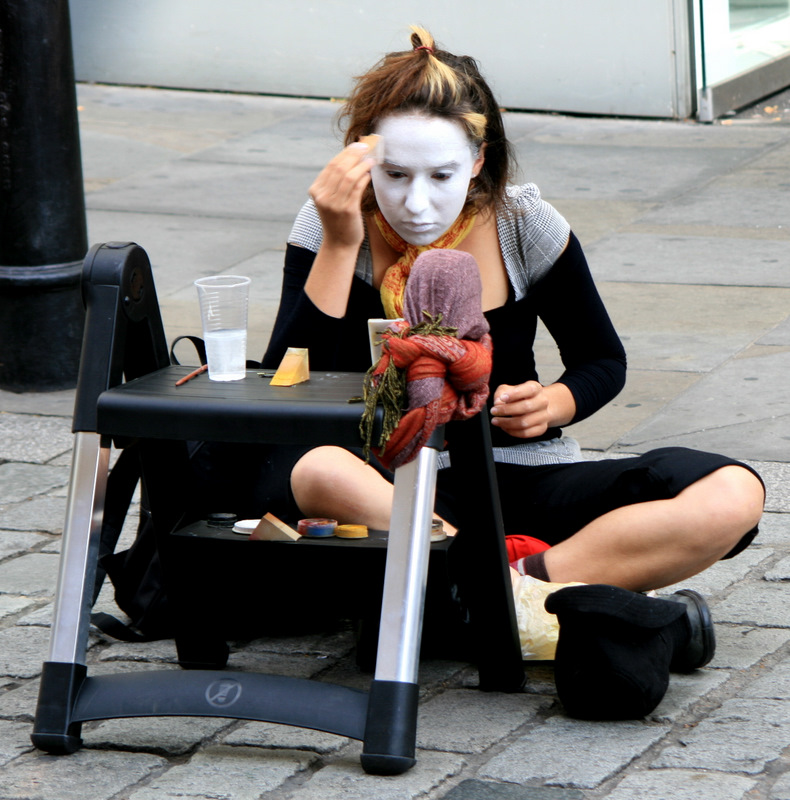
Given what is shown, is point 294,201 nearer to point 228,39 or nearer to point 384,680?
point 228,39

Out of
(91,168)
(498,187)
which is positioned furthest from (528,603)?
(91,168)

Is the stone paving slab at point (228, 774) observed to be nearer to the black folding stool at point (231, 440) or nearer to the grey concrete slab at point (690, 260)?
the black folding stool at point (231, 440)

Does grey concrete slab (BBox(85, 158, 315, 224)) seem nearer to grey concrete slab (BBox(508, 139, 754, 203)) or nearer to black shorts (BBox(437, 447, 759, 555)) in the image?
grey concrete slab (BBox(508, 139, 754, 203))

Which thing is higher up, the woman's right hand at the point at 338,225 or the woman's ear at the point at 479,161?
the woman's ear at the point at 479,161

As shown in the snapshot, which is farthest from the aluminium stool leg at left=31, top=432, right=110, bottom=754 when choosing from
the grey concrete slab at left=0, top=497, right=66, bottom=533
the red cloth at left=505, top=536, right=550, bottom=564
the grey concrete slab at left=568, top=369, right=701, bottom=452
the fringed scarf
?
the grey concrete slab at left=568, top=369, right=701, bottom=452

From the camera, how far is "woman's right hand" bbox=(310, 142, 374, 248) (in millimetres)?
2691

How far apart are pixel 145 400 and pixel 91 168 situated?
22.5 ft

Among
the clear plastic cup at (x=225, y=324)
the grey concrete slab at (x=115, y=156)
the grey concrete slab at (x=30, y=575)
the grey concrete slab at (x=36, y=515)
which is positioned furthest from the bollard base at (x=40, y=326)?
the grey concrete slab at (x=115, y=156)

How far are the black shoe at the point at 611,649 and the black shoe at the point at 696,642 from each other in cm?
Result: 18

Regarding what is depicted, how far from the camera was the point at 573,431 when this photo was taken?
480cm

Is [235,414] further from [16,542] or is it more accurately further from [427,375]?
[16,542]

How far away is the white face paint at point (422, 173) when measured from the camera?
2.91m

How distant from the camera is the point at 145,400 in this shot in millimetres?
2551

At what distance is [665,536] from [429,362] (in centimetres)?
74
